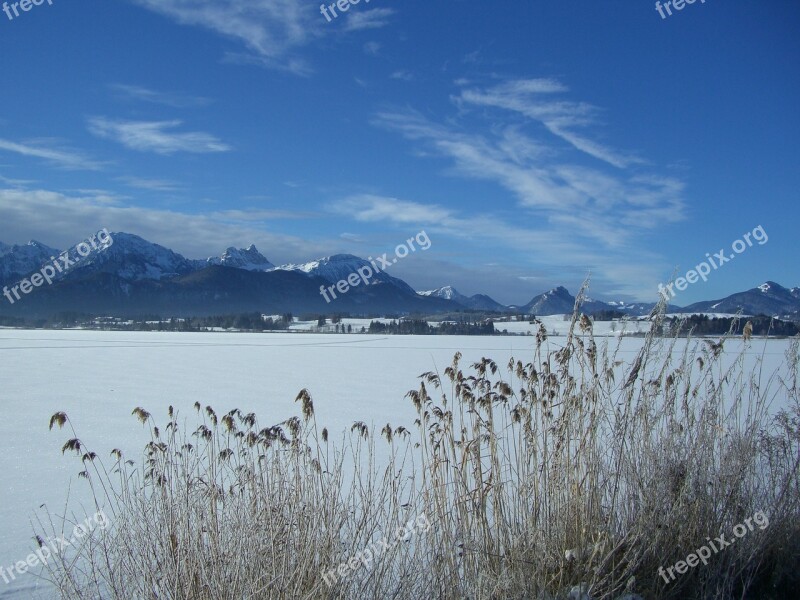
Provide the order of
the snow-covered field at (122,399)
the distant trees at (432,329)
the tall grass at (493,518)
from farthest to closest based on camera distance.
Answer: the distant trees at (432,329) → the snow-covered field at (122,399) → the tall grass at (493,518)

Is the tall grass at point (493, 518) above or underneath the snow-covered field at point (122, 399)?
above

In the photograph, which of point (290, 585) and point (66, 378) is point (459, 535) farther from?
point (66, 378)

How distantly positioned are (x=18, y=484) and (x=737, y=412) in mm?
7058

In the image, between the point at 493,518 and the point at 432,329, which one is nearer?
the point at 493,518

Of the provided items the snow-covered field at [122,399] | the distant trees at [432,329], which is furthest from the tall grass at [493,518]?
the distant trees at [432,329]

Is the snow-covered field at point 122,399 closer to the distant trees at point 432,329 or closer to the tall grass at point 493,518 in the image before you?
the tall grass at point 493,518

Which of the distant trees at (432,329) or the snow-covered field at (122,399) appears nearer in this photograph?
the snow-covered field at (122,399)

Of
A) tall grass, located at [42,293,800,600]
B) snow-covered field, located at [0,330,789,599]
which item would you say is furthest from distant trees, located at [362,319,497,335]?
tall grass, located at [42,293,800,600]

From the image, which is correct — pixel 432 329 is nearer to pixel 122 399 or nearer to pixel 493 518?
pixel 122 399

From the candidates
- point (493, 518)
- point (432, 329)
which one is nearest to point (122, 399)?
point (493, 518)

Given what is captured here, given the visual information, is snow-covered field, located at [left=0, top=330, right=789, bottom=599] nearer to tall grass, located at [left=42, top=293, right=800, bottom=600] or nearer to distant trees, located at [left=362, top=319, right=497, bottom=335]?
tall grass, located at [left=42, top=293, right=800, bottom=600]

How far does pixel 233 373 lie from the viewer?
761 inches

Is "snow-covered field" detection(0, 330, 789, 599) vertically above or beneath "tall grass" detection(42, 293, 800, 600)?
beneath

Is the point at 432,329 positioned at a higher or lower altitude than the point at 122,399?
higher
